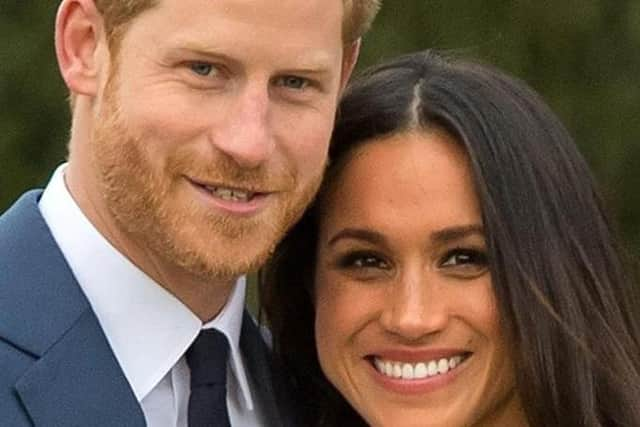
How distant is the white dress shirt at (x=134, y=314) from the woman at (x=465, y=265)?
381 mm

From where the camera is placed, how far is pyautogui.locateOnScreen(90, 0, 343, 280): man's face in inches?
133

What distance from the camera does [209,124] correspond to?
11.1 feet

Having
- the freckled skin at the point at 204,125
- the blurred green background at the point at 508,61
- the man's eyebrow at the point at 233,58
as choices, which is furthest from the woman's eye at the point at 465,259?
the blurred green background at the point at 508,61

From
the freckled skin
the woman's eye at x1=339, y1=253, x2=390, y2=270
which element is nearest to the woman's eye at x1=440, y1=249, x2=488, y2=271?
the woman's eye at x1=339, y1=253, x2=390, y2=270

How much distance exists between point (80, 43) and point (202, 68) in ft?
0.82

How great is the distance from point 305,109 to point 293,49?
0.39 ft

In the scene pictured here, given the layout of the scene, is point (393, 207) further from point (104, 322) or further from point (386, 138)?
point (104, 322)

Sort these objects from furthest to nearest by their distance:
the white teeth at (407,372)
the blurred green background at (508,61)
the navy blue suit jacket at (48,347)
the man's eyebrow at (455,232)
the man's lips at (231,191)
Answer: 1. the blurred green background at (508,61)
2. the white teeth at (407,372)
3. the man's eyebrow at (455,232)
4. the man's lips at (231,191)
5. the navy blue suit jacket at (48,347)

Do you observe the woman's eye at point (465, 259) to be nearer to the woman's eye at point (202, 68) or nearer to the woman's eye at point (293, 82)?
the woman's eye at point (293, 82)

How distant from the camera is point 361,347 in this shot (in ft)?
12.5

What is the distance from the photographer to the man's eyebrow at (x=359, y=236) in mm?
3699

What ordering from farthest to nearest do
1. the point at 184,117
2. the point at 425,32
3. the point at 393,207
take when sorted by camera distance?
the point at 425,32 < the point at 393,207 < the point at 184,117

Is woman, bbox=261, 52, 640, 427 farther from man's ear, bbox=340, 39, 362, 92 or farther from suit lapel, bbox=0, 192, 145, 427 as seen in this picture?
suit lapel, bbox=0, 192, 145, 427

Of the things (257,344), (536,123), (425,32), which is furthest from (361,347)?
(425,32)
